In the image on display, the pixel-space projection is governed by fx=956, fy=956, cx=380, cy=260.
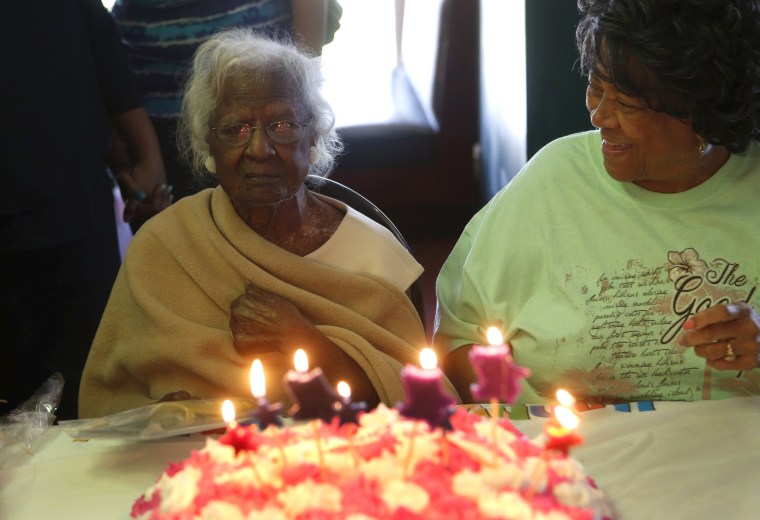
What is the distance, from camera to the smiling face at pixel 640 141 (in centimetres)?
193

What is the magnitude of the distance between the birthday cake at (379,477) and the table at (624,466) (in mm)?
202

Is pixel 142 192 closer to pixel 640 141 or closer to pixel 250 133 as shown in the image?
pixel 250 133

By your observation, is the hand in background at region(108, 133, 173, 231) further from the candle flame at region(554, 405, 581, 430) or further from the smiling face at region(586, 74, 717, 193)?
the candle flame at region(554, 405, 581, 430)

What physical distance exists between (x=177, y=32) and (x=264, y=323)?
4.11ft

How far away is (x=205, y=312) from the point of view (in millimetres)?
2078

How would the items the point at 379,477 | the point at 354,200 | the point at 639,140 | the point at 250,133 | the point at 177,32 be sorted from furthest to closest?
the point at 177,32 → the point at 354,200 → the point at 250,133 → the point at 639,140 → the point at 379,477

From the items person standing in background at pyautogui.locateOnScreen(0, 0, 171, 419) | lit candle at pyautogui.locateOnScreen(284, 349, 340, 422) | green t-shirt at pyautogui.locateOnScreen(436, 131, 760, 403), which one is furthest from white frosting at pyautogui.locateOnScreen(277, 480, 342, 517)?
person standing in background at pyautogui.locateOnScreen(0, 0, 171, 419)

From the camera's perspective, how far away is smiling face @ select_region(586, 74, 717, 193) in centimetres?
193

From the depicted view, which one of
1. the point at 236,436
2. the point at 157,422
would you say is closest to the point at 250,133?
the point at 157,422

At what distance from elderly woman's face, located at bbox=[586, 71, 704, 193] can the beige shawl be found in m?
0.55

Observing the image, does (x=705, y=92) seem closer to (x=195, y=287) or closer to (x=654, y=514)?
(x=654, y=514)

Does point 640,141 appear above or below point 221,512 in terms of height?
above

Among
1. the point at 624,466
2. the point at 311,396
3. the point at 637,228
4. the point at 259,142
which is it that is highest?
the point at 259,142

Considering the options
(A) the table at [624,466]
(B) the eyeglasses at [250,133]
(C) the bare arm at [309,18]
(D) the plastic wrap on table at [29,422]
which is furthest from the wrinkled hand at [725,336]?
(C) the bare arm at [309,18]
